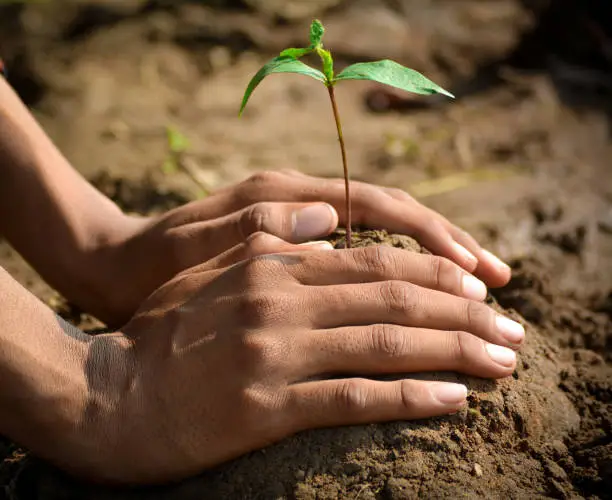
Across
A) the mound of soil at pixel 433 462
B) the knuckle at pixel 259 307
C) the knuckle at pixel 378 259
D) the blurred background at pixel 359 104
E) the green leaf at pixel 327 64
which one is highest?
Answer: the green leaf at pixel 327 64

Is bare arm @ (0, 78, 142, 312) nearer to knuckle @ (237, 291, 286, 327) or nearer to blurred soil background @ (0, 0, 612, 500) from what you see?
blurred soil background @ (0, 0, 612, 500)

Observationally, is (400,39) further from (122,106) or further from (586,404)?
(586,404)

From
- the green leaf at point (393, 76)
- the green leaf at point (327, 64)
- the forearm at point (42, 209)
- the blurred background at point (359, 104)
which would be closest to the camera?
the green leaf at point (393, 76)

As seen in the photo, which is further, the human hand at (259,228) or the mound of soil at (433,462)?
the human hand at (259,228)

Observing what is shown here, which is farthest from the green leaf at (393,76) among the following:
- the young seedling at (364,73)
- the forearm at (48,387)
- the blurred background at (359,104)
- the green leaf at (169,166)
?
the green leaf at (169,166)

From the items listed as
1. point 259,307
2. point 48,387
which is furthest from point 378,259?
point 48,387

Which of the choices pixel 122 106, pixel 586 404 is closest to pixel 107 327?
pixel 586 404

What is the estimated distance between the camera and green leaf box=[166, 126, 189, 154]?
153 inches

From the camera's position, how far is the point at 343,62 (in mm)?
5273

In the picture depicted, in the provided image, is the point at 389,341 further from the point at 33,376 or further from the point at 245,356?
the point at 33,376

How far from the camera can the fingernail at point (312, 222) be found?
2.01 metres

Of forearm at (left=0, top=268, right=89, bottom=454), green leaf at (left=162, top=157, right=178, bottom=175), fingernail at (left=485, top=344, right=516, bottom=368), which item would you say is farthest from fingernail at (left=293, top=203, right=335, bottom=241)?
green leaf at (left=162, top=157, right=178, bottom=175)

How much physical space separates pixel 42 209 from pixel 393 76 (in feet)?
4.55

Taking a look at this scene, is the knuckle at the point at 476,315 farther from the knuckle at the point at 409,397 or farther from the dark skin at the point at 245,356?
the knuckle at the point at 409,397
